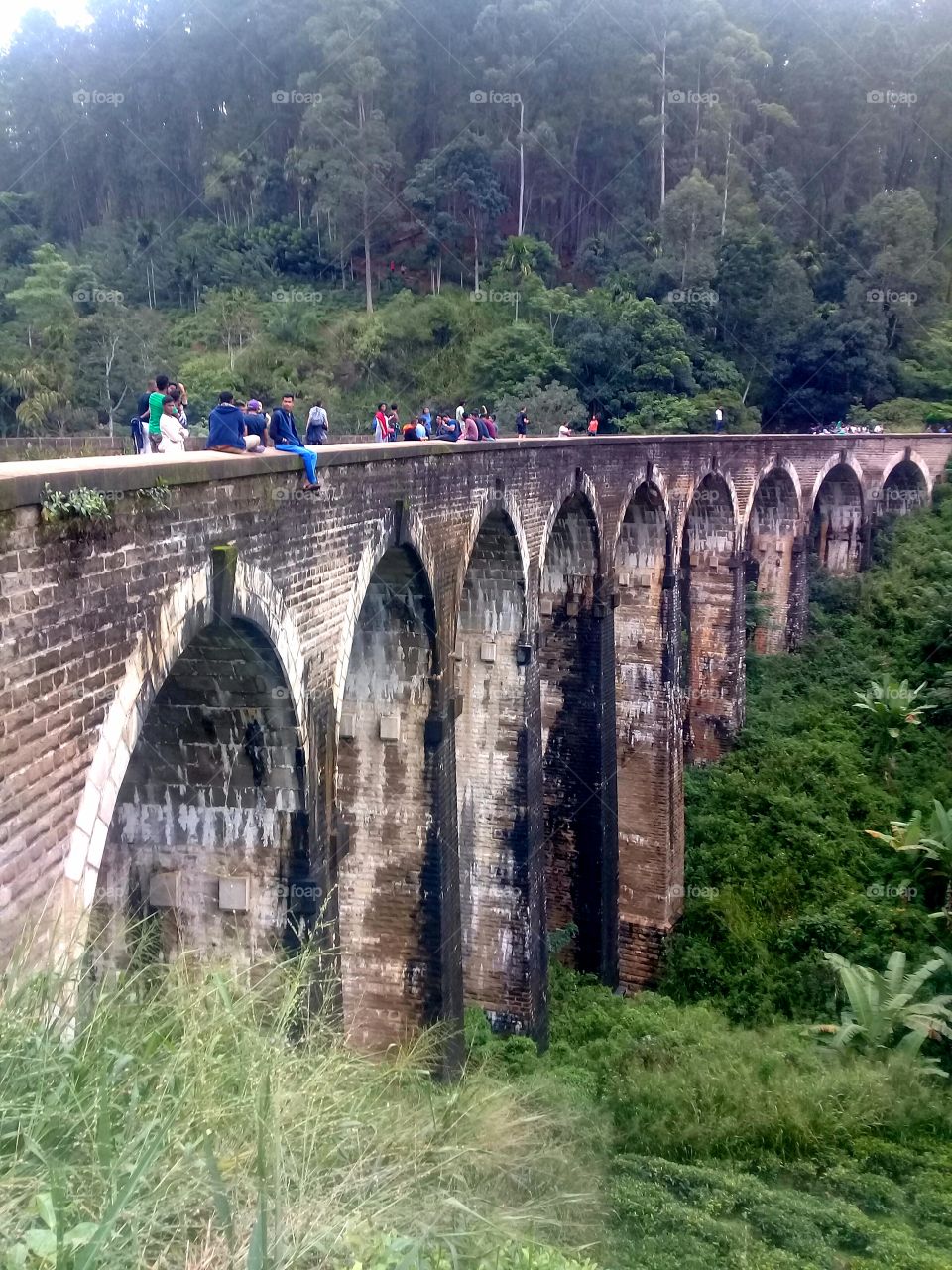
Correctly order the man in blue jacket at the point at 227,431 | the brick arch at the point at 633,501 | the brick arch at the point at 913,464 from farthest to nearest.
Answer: the brick arch at the point at 913,464, the brick arch at the point at 633,501, the man in blue jacket at the point at 227,431

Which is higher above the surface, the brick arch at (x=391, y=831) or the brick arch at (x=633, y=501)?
the brick arch at (x=633, y=501)

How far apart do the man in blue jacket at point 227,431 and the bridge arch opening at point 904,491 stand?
24.6 m

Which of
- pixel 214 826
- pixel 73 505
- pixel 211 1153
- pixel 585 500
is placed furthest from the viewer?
pixel 585 500

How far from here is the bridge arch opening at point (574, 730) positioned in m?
13.3

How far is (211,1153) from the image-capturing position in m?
2.84

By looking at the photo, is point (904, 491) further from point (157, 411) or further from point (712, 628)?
point (157, 411)

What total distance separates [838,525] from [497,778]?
18.4m

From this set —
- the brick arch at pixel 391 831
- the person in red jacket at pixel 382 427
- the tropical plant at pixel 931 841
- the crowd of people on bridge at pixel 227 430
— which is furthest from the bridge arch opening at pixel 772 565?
the crowd of people on bridge at pixel 227 430

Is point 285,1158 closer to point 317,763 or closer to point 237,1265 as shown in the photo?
point 237,1265

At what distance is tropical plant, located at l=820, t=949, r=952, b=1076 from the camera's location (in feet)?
35.9

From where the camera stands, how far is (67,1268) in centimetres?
243

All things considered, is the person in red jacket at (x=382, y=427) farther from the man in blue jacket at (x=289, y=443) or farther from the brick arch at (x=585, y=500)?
the man in blue jacket at (x=289, y=443)

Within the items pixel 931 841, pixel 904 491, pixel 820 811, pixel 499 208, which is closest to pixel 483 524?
pixel 931 841

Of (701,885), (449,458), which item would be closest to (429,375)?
(701,885)
